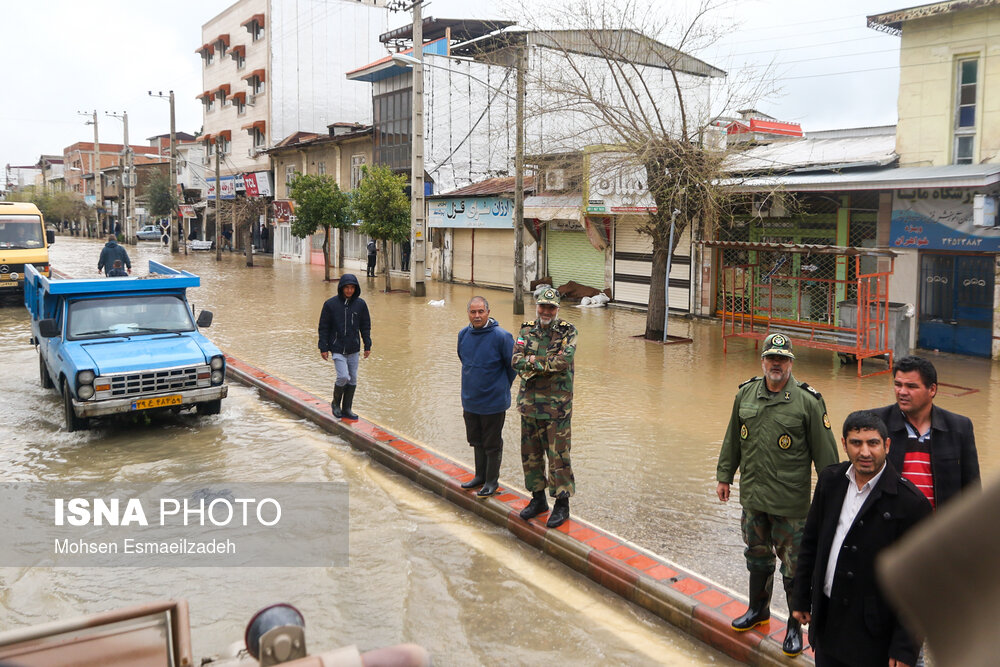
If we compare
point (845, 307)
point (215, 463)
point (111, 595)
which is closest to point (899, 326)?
point (845, 307)

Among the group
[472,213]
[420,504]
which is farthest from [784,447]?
[472,213]

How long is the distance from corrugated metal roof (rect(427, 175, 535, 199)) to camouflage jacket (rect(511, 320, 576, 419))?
2031cm

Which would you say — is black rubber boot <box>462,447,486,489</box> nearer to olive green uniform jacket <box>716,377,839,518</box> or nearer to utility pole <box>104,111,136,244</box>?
olive green uniform jacket <box>716,377,839,518</box>

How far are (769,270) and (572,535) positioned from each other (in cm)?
1438

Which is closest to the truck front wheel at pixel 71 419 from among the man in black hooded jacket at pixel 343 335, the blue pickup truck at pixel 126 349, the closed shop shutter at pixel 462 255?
the blue pickup truck at pixel 126 349

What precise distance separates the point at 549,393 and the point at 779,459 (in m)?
2.23

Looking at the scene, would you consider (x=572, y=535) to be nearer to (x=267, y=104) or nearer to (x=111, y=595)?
(x=111, y=595)

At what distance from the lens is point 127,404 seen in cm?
928

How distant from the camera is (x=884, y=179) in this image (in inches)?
585

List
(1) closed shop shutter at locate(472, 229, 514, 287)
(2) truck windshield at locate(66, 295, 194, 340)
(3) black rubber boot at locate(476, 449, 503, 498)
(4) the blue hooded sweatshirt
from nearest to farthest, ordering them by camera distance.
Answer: (4) the blue hooded sweatshirt → (3) black rubber boot at locate(476, 449, 503, 498) → (2) truck windshield at locate(66, 295, 194, 340) → (1) closed shop shutter at locate(472, 229, 514, 287)

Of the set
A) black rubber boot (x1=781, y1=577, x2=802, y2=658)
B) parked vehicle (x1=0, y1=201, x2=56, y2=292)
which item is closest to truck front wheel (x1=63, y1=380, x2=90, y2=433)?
black rubber boot (x1=781, y1=577, x2=802, y2=658)

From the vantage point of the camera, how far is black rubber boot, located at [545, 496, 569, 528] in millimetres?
6559

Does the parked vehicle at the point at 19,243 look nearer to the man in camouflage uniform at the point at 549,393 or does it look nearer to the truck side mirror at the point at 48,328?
the truck side mirror at the point at 48,328

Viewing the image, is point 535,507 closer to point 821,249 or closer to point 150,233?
point 821,249
